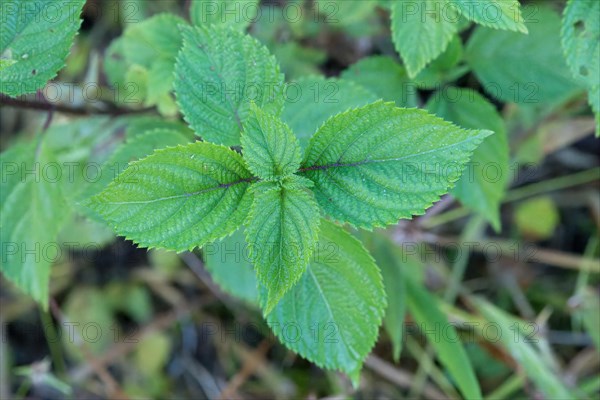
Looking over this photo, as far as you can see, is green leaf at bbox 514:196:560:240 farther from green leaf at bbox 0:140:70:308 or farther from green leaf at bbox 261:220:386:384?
green leaf at bbox 0:140:70:308

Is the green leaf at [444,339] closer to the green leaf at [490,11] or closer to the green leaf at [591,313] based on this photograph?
the green leaf at [591,313]

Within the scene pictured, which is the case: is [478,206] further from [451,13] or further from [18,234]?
[18,234]

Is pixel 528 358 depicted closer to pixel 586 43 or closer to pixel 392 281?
pixel 392 281

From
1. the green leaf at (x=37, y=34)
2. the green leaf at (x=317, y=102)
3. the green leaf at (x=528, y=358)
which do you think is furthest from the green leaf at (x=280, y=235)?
the green leaf at (x=528, y=358)

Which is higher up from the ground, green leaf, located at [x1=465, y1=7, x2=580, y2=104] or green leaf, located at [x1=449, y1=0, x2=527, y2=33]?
green leaf, located at [x1=449, y1=0, x2=527, y2=33]

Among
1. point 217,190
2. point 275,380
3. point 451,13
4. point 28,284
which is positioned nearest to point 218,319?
point 275,380

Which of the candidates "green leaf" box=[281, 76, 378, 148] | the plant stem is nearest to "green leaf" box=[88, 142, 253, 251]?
"green leaf" box=[281, 76, 378, 148]
